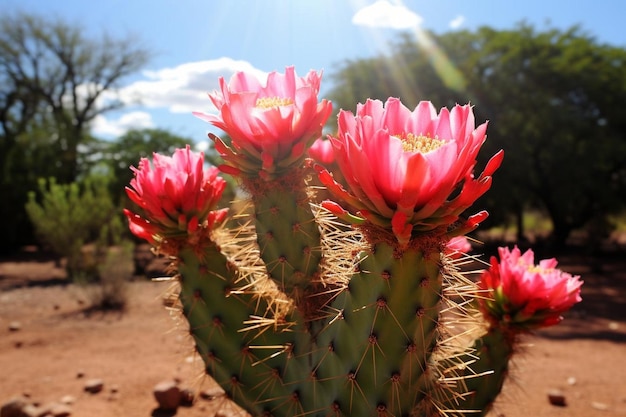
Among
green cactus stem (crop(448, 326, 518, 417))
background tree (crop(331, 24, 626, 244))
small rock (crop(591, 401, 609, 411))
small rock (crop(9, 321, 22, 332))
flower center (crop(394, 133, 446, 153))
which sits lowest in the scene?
small rock (crop(591, 401, 609, 411))

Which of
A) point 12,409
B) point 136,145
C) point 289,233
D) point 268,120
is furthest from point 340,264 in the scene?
point 136,145

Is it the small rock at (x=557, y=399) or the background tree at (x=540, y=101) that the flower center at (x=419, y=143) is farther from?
the background tree at (x=540, y=101)

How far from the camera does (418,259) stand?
128 cm

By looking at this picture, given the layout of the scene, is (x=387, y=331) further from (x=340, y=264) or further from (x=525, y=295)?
(x=525, y=295)

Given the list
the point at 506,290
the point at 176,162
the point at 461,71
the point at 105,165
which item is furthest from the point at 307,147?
the point at 105,165

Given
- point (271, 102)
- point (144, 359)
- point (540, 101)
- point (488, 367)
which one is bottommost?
point (144, 359)

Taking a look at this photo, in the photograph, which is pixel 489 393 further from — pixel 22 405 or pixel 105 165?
pixel 105 165

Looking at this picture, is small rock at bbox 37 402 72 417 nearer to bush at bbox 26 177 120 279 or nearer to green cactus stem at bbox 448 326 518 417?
green cactus stem at bbox 448 326 518 417

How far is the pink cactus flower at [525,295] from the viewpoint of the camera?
1.87 metres

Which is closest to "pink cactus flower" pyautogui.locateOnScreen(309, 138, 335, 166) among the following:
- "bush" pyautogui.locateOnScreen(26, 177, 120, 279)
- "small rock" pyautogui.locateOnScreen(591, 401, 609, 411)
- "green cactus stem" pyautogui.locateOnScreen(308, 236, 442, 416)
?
"green cactus stem" pyautogui.locateOnScreen(308, 236, 442, 416)

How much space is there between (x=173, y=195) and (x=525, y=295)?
140 centimetres

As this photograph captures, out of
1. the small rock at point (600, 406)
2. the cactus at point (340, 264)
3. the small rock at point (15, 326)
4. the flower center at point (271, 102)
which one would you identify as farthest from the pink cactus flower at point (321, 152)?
the small rock at point (15, 326)

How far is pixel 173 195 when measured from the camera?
5.70ft

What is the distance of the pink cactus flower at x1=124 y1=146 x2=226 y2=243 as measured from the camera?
173 cm
